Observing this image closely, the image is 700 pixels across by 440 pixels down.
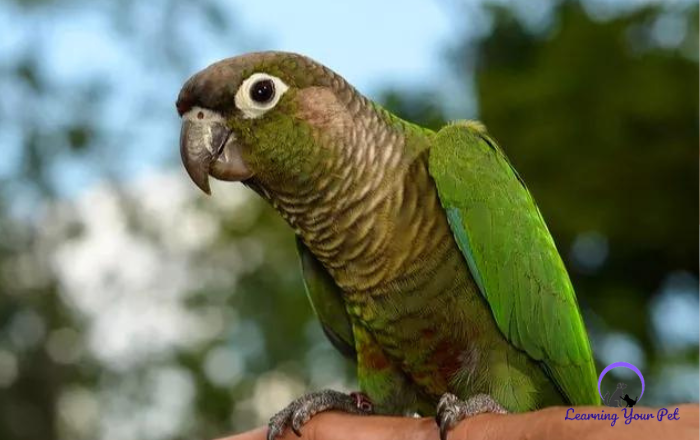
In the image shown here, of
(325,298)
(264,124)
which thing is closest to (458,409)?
(325,298)

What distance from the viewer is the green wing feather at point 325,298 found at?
218 centimetres

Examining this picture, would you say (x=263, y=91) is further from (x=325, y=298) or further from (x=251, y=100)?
(x=325, y=298)

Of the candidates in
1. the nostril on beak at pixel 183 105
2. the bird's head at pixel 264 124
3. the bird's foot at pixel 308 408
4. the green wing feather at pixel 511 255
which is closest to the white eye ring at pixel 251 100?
the bird's head at pixel 264 124

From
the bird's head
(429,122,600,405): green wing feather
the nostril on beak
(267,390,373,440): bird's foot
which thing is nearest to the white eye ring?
the bird's head

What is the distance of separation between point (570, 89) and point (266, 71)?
3.44m

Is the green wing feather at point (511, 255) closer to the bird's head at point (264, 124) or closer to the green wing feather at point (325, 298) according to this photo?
the bird's head at point (264, 124)

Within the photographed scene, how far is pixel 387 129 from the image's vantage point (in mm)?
1942

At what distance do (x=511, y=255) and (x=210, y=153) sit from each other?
71cm

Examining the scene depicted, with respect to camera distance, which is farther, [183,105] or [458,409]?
[183,105]

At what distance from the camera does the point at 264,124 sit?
1814 mm

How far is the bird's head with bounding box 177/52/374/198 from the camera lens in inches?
71.0

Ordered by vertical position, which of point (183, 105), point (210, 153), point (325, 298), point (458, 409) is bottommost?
point (458, 409)

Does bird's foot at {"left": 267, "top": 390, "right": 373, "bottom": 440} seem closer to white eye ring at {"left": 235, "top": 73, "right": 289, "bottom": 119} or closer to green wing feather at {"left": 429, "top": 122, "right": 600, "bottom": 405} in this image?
green wing feather at {"left": 429, "top": 122, "right": 600, "bottom": 405}

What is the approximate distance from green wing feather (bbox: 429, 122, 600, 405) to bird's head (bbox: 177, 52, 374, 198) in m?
0.24
